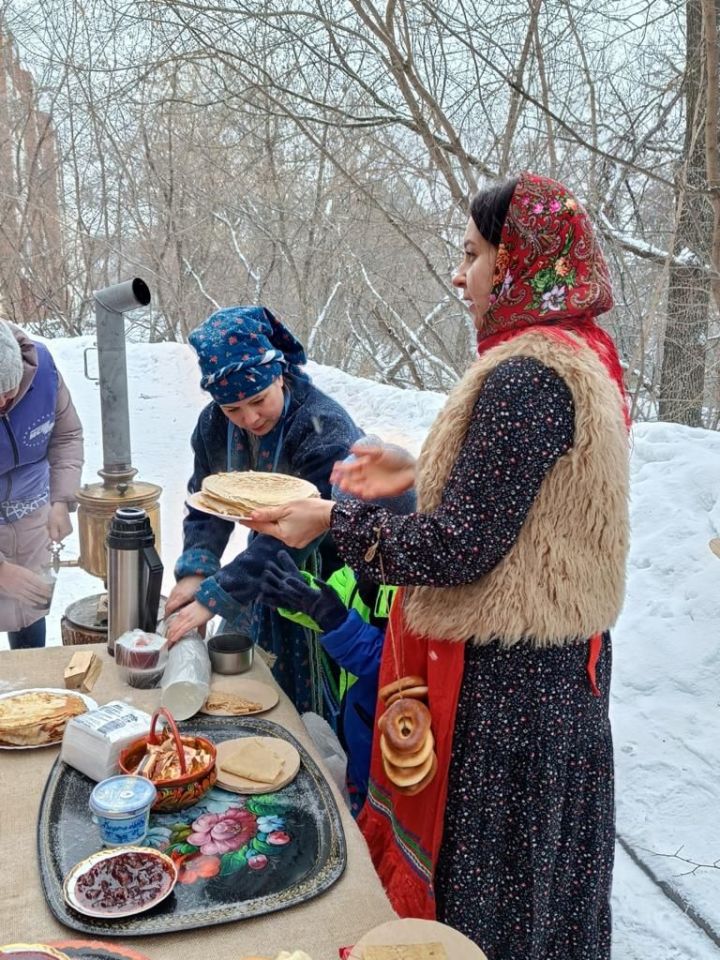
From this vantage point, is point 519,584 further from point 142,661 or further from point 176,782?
point 142,661

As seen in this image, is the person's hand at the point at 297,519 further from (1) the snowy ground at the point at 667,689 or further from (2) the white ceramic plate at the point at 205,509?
(1) the snowy ground at the point at 667,689

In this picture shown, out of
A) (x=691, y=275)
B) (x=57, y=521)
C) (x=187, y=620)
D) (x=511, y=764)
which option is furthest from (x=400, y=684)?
(x=691, y=275)

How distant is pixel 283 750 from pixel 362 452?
31.9 inches

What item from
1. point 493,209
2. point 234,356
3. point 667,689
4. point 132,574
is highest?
point 493,209

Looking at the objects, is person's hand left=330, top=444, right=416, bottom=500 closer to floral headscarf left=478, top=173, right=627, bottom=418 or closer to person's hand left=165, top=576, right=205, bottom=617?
floral headscarf left=478, top=173, right=627, bottom=418

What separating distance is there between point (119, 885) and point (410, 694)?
740mm

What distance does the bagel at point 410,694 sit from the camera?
1.81 meters

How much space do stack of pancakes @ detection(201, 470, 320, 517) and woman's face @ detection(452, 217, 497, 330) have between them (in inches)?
25.8

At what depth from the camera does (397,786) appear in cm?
171

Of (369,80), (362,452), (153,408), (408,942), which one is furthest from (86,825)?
(153,408)

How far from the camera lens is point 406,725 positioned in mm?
1755

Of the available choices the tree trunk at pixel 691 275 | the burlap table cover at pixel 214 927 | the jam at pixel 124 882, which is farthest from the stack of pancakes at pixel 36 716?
the tree trunk at pixel 691 275

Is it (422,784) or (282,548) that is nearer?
(422,784)

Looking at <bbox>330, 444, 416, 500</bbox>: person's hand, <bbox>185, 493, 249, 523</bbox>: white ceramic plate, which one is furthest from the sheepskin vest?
<bbox>185, 493, 249, 523</bbox>: white ceramic plate
